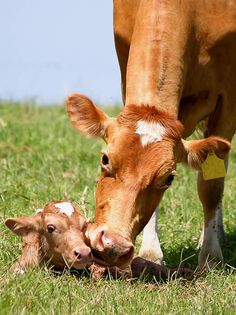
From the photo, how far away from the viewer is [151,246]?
7.92 metres

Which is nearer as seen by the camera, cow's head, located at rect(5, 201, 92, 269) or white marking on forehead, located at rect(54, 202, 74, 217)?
cow's head, located at rect(5, 201, 92, 269)

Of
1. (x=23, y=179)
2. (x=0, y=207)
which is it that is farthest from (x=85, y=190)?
(x=0, y=207)

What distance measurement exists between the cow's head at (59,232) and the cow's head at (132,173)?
9 cm

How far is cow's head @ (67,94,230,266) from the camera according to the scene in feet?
21.0

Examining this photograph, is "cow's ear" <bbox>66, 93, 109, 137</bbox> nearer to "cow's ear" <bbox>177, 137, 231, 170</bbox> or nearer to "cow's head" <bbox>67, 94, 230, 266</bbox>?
"cow's head" <bbox>67, 94, 230, 266</bbox>

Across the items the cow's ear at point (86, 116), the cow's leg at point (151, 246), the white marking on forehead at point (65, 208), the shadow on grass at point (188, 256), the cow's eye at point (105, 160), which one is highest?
the cow's ear at point (86, 116)

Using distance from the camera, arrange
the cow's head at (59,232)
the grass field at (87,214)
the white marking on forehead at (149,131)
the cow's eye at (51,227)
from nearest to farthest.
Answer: the grass field at (87,214), the cow's head at (59,232), the cow's eye at (51,227), the white marking on forehead at (149,131)

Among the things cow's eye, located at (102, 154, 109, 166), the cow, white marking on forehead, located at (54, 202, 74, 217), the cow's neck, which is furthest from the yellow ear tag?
white marking on forehead, located at (54, 202, 74, 217)

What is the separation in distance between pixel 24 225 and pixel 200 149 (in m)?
1.36

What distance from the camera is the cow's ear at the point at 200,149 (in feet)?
23.3

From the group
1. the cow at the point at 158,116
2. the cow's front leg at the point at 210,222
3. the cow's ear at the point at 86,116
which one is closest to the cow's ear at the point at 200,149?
the cow at the point at 158,116

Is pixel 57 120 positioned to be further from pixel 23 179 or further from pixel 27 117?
pixel 23 179

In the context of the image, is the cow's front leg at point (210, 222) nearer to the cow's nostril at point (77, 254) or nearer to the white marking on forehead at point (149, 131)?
the white marking on forehead at point (149, 131)

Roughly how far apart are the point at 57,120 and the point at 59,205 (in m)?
6.80
